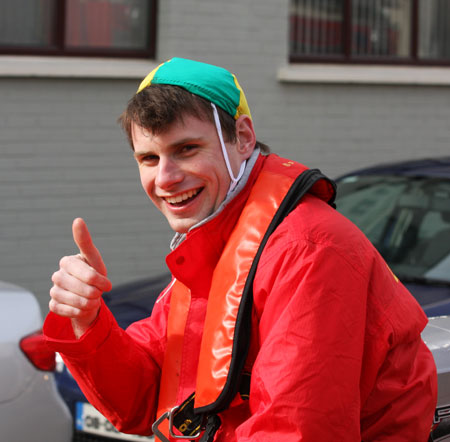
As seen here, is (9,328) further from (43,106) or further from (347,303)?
(43,106)

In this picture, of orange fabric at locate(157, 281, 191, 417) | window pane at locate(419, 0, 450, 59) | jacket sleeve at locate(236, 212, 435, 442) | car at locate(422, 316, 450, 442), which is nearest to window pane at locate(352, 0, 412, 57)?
window pane at locate(419, 0, 450, 59)

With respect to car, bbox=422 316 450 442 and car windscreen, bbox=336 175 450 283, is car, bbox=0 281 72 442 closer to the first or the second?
car windscreen, bbox=336 175 450 283

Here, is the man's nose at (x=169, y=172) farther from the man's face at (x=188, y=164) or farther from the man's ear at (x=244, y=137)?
the man's ear at (x=244, y=137)

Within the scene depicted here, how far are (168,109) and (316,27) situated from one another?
645 centimetres

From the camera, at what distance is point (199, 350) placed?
192 cm

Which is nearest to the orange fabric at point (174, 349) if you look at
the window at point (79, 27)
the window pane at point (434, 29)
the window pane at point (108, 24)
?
the window at point (79, 27)

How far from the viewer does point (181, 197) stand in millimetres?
1951

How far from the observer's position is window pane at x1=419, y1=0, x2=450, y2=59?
8555mm

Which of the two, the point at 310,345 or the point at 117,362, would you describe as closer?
the point at 310,345

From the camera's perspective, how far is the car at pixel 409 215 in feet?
12.4

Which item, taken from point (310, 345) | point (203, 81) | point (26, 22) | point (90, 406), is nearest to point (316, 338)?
point (310, 345)

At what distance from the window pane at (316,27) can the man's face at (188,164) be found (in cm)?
615

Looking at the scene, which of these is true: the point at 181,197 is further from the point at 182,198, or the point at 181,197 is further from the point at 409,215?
the point at 409,215

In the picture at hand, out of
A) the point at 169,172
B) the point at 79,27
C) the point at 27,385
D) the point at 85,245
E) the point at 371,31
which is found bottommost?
the point at 27,385
